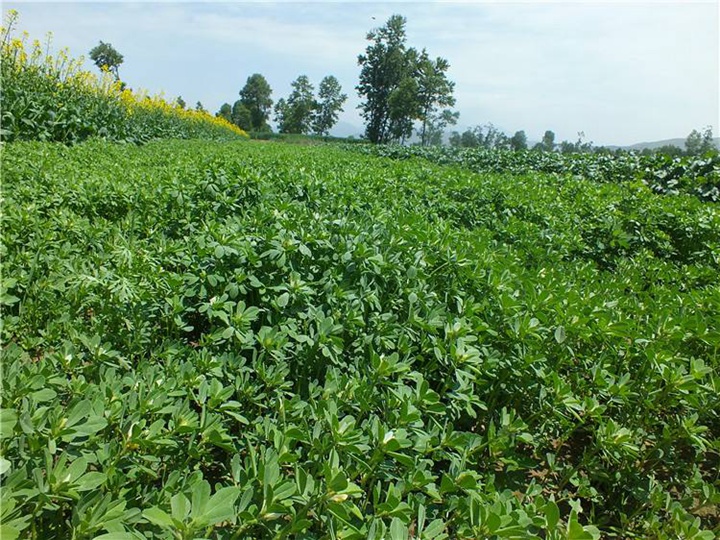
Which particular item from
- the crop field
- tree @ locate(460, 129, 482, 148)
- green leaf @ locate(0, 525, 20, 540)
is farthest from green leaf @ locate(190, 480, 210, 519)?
tree @ locate(460, 129, 482, 148)

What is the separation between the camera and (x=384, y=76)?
5350 centimetres

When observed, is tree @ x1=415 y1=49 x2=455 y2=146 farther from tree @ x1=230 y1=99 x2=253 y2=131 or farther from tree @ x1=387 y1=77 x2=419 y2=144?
tree @ x1=230 y1=99 x2=253 y2=131

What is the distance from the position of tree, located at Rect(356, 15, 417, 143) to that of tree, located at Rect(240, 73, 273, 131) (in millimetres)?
22450

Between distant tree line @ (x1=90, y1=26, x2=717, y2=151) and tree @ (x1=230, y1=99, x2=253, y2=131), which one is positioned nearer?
distant tree line @ (x1=90, y1=26, x2=717, y2=151)

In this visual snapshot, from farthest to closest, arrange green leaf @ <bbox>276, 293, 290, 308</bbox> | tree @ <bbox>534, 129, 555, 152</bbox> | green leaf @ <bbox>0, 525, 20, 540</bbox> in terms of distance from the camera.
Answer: tree @ <bbox>534, 129, 555, 152</bbox>, green leaf @ <bbox>276, 293, 290, 308</bbox>, green leaf @ <bbox>0, 525, 20, 540</bbox>

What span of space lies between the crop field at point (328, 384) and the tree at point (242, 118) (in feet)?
224

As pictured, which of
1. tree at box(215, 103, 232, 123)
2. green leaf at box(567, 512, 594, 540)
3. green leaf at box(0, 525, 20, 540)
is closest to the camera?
green leaf at box(0, 525, 20, 540)

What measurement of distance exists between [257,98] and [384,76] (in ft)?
89.2

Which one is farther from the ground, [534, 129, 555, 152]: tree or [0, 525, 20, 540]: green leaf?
[534, 129, 555, 152]: tree

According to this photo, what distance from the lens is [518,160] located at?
1569 cm

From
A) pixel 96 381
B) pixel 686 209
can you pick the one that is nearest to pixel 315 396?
pixel 96 381

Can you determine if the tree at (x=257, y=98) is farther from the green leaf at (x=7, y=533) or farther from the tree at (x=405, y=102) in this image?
the green leaf at (x=7, y=533)

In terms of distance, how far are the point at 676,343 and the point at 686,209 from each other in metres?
4.61

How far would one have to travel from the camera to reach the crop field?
41.4 inches
